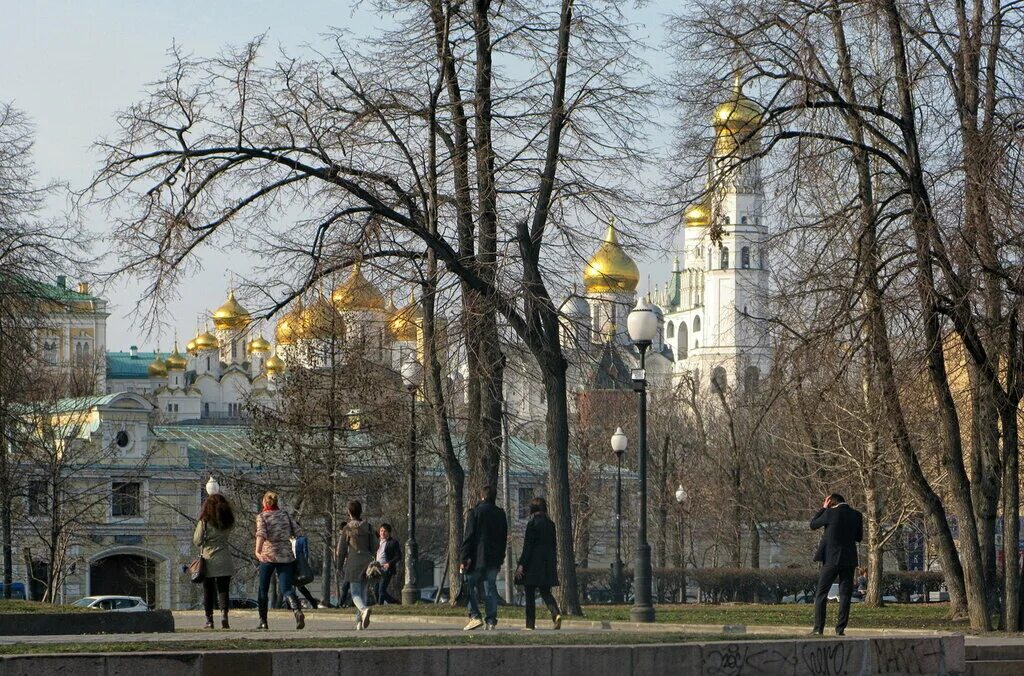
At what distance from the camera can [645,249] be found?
2375 cm

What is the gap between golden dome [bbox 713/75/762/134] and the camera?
21.7 metres

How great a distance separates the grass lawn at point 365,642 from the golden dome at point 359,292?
32.6 feet

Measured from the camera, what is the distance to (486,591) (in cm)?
1842

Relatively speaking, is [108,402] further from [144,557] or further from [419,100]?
[419,100]

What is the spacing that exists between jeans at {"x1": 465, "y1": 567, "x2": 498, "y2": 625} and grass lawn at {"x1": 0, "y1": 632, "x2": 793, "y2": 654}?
290 centimetres

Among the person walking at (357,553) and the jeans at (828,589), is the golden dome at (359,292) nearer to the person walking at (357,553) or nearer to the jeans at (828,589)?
the person walking at (357,553)

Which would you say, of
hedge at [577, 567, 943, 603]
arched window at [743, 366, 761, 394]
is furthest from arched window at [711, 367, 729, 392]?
hedge at [577, 567, 943, 603]

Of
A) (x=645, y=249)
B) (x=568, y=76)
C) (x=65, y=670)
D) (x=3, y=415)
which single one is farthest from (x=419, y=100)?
(x=65, y=670)

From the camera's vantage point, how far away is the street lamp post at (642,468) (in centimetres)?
2134

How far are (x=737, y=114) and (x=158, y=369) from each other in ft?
505

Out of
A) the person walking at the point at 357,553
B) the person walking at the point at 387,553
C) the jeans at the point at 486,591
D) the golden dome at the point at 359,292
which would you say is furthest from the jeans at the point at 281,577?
the golden dome at the point at 359,292

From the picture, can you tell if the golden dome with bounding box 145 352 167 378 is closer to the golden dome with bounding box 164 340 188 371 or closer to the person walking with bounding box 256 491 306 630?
the golden dome with bounding box 164 340 188 371

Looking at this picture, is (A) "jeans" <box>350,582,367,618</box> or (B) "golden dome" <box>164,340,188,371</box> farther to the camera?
(B) "golden dome" <box>164,340,188,371</box>

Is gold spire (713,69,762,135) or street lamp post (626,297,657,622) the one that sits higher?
gold spire (713,69,762,135)
